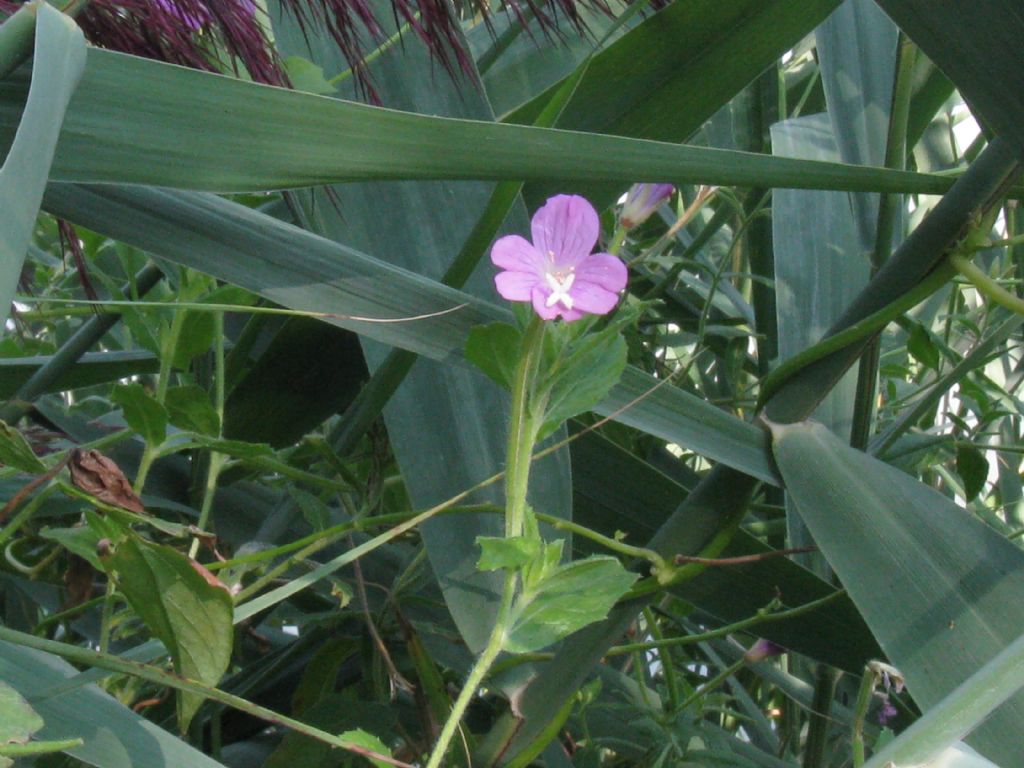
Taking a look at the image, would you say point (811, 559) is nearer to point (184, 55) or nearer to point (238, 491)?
point (238, 491)

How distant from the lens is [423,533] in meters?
0.39

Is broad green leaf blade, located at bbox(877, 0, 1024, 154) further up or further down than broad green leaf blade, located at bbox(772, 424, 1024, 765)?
further up

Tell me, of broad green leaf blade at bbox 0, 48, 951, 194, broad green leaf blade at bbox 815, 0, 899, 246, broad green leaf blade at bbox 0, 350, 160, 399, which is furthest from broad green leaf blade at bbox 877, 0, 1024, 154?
broad green leaf blade at bbox 0, 350, 160, 399

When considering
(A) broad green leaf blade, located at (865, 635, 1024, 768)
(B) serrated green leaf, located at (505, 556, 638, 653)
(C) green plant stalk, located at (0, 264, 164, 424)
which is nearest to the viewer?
(A) broad green leaf blade, located at (865, 635, 1024, 768)

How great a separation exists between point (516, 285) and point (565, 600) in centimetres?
9

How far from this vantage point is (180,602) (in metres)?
0.28

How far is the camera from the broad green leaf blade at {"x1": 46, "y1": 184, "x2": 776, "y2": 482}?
13.2 inches

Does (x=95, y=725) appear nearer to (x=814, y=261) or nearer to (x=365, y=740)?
(x=365, y=740)

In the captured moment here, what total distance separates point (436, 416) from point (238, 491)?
17 centimetres

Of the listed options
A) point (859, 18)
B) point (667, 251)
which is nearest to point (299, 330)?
point (859, 18)

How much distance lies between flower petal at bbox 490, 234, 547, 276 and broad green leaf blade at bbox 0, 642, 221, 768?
0.15 m

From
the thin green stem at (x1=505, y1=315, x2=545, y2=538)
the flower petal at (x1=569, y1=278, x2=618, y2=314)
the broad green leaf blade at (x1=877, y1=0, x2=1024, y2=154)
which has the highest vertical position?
the broad green leaf blade at (x1=877, y1=0, x2=1024, y2=154)

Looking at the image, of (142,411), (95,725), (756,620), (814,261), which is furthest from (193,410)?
(814,261)

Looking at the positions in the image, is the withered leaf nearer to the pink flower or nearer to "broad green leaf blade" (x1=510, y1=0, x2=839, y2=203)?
the pink flower
